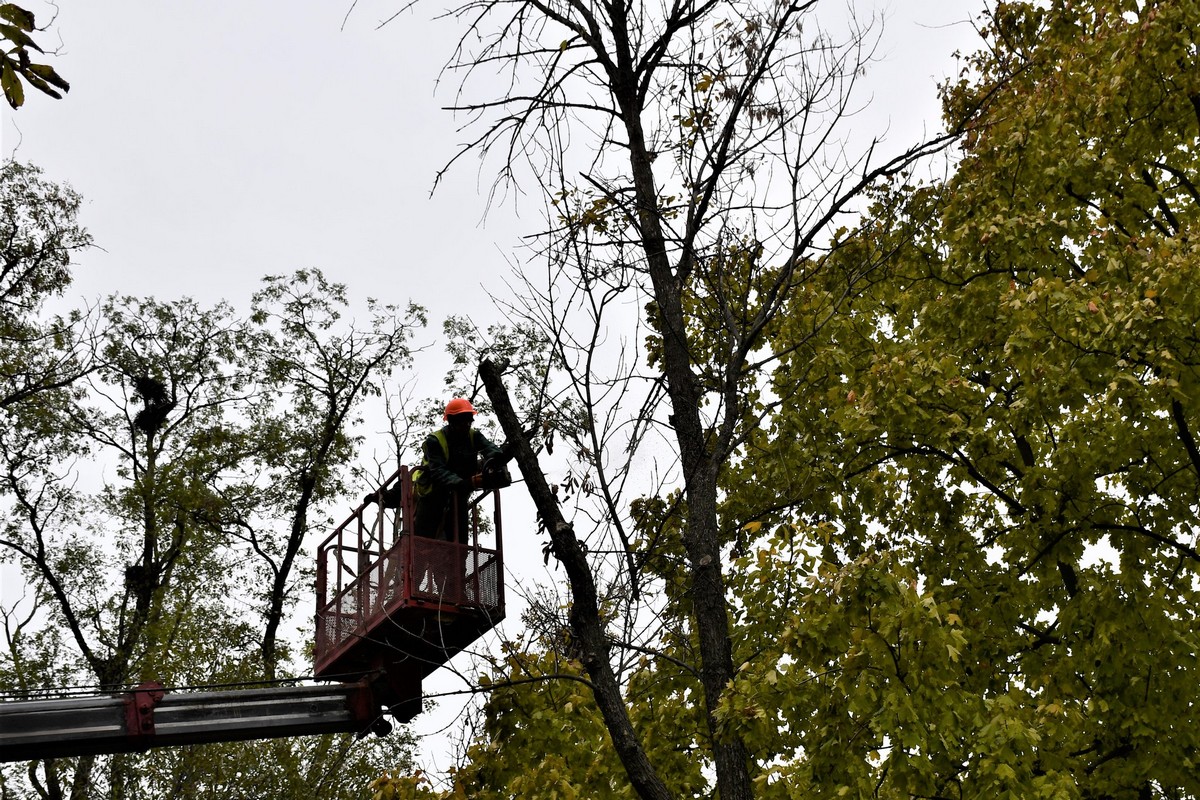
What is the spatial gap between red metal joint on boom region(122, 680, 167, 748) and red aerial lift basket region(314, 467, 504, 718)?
5.48 ft

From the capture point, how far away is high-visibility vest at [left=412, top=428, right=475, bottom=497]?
443 inches

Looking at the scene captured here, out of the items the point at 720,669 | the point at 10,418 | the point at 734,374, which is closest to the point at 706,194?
the point at 734,374

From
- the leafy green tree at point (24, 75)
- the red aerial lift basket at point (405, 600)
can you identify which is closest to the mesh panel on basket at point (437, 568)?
the red aerial lift basket at point (405, 600)

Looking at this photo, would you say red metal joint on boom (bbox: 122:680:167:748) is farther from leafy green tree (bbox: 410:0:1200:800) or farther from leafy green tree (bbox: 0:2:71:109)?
leafy green tree (bbox: 0:2:71:109)

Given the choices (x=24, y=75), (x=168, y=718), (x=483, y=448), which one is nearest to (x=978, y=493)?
(x=483, y=448)

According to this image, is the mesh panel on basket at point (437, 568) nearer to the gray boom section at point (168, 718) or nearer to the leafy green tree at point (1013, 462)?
the gray boom section at point (168, 718)

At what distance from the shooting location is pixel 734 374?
838 cm

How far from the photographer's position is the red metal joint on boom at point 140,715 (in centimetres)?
1122

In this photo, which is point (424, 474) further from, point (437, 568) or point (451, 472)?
point (437, 568)

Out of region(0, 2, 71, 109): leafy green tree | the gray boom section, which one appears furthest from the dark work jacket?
region(0, 2, 71, 109): leafy green tree

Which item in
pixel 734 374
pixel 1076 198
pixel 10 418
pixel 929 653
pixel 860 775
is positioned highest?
pixel 10 418

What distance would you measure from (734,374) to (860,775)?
258 cm

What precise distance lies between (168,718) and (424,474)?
3.11m

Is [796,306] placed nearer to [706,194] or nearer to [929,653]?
[706,194]
